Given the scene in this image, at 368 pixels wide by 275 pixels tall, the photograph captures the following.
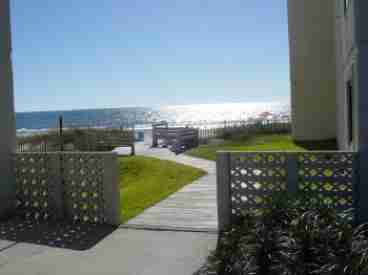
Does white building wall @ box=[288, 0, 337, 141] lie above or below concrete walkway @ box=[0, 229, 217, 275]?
above

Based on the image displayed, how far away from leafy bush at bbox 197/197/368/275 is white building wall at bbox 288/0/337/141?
1176cm

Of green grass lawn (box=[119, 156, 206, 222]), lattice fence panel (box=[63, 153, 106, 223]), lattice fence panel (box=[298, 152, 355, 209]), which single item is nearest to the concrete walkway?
lattice fence panel (box=[63, 153, 106, 223])

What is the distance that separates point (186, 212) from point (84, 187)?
5.76 ft

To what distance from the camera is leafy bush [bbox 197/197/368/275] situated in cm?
366

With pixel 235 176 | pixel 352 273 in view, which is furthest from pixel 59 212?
pixel 352 273

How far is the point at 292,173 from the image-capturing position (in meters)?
5.37

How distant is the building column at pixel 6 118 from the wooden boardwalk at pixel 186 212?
2259 millimetres

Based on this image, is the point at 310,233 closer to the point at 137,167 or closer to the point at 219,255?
the point at 219,255

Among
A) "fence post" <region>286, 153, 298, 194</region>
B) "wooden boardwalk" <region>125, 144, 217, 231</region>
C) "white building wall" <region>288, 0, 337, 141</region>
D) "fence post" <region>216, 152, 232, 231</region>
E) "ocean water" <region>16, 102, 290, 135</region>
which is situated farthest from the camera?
"ocean water" <region>16, 102, 290, 135</region>

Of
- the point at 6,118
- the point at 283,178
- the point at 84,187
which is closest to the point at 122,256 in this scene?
the point at 84,187

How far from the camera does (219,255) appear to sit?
4336mm

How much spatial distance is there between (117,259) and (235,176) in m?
1.97

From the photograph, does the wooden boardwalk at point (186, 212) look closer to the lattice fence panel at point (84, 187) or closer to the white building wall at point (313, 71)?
the lattice fence panel at point (84, 187)

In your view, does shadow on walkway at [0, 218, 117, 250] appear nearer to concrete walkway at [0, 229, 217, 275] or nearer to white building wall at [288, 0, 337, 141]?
concrete walkway at [0, 229, 217, 275]
